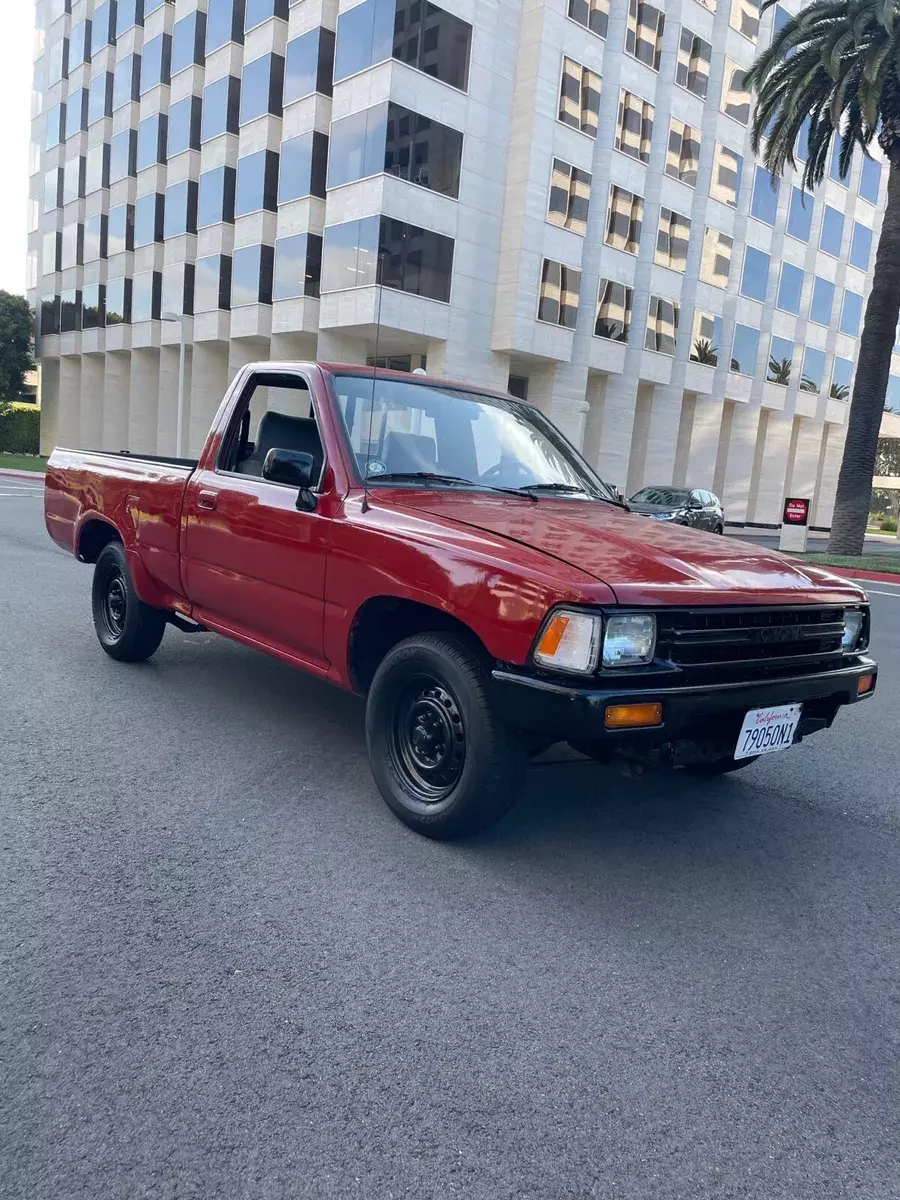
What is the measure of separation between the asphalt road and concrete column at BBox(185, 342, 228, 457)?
34.2m

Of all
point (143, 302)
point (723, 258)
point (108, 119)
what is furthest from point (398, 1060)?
point (108, 119)

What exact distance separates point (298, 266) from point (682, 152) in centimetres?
1541

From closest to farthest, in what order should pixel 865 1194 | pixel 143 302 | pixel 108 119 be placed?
pixel 865 1194 < pixel 143 302 < pixel 108 119

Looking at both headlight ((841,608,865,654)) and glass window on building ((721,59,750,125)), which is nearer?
headlight ((841,608,865,654))

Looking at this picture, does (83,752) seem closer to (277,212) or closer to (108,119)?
(277,212)

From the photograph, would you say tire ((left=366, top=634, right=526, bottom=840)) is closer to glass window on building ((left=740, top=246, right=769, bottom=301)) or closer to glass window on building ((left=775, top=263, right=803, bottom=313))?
glass window on building ((left=740, top=246, right=769, bottom=301))

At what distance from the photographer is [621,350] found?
32250 mm

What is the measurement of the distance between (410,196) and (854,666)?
2542 cm

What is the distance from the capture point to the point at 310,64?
29.3 meters

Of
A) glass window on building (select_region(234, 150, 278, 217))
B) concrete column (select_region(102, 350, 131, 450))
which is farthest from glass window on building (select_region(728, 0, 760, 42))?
concrete column (select_region(102, 350, 131, 450))

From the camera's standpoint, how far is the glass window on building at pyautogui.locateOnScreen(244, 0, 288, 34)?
31.3 m

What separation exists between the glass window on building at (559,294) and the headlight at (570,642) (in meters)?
27.8

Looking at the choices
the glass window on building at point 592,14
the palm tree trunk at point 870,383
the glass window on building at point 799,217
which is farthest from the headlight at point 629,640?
the glass window on building at point 799,217

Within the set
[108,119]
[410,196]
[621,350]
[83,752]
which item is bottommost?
[83,752]
